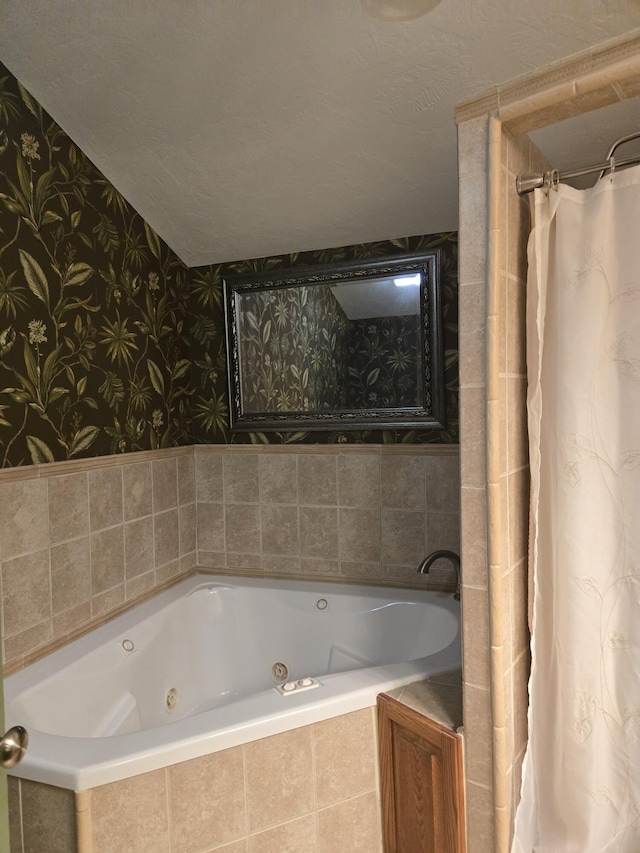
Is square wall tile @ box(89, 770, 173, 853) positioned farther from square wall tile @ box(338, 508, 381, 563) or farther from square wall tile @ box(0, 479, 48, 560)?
square wall tile @ box(338, 508, 381, 563)

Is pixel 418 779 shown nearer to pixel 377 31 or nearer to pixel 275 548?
pixel 275 548

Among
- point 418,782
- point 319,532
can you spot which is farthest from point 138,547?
point 418,782

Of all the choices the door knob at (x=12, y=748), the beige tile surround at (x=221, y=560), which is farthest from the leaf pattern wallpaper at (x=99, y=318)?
the door knob at (x=12, y=748)

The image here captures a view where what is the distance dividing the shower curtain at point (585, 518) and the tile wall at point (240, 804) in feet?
1.41

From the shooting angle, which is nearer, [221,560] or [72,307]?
[72,307]

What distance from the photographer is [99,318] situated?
2219 millimetres

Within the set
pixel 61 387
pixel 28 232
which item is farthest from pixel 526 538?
pixel 28 232

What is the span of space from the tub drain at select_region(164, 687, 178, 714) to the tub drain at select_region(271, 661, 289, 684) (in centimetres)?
41

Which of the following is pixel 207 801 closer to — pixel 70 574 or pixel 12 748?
pixel 12 748

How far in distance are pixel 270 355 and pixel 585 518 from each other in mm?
1649

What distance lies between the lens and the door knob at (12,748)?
0.78 meters

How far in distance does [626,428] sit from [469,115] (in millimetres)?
818

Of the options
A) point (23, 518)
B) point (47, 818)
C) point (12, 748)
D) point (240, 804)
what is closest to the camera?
point (12, 748)

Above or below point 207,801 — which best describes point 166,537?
above
